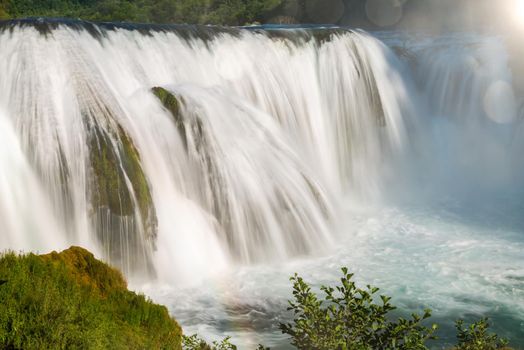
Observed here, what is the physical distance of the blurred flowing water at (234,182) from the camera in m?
11.7

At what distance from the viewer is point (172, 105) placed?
1421cm

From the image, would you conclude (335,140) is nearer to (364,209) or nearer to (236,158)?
(364,209)

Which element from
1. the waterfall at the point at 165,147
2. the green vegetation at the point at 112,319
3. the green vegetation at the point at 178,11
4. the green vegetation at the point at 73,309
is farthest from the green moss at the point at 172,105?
the green vegetation at the point at 178,11

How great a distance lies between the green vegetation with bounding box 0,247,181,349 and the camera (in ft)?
18.6

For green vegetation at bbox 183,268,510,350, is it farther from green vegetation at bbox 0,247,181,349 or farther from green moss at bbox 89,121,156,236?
green moss at bbox 89,121,156,236

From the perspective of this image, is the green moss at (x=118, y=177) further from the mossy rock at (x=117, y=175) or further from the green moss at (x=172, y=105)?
the green moss at (x=172, y=105)

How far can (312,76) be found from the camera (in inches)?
790

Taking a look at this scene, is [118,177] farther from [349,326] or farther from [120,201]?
[349,326]

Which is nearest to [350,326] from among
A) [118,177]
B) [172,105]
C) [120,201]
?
[120,201]

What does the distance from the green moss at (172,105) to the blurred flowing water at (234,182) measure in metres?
0.05

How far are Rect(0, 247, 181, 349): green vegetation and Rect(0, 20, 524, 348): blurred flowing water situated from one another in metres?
3.25

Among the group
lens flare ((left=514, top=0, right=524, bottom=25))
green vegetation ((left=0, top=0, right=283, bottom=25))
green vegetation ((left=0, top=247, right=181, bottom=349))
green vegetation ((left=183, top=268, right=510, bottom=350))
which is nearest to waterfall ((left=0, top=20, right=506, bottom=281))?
green vegetation ((left=0, top=247, right=181, bottom=349))

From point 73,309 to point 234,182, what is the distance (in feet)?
27.1

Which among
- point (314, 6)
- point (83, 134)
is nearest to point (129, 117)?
point (83, 134)
